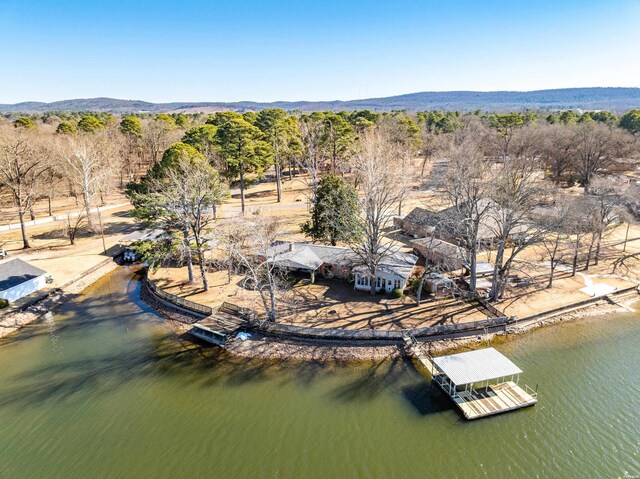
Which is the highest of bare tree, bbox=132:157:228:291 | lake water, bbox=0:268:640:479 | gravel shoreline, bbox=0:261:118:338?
bare tree, bbox=132:157:228:291

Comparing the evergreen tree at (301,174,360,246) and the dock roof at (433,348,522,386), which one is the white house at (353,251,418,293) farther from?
the dock roof at (433,348,522,386)

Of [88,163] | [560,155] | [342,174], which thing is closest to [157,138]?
[88,163]

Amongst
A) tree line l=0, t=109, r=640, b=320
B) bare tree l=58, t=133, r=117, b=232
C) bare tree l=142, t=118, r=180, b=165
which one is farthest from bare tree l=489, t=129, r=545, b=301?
bare tree l=142, t=118, r=180, b=165

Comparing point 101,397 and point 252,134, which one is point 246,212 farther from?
point 101,397

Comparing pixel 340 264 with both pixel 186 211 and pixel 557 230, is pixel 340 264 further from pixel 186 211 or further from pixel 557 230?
pixel 557 230

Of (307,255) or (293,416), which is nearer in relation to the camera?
(293,416)

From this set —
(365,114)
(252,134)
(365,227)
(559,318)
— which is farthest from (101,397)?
(365,114)

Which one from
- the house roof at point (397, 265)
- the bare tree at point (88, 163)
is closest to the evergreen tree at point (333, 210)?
the house roof at point (397, 265)

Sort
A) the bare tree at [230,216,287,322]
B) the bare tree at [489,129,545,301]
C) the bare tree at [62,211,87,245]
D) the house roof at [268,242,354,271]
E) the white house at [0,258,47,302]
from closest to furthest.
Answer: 1. the bare tree at [230,216,287,322]
2. the bare tree at [489,129,545,301]
3. the white house at [0,258,47,302]
4. the house roof at [268,242,354,271]
5. the bare tree at [62,211,87,245]
